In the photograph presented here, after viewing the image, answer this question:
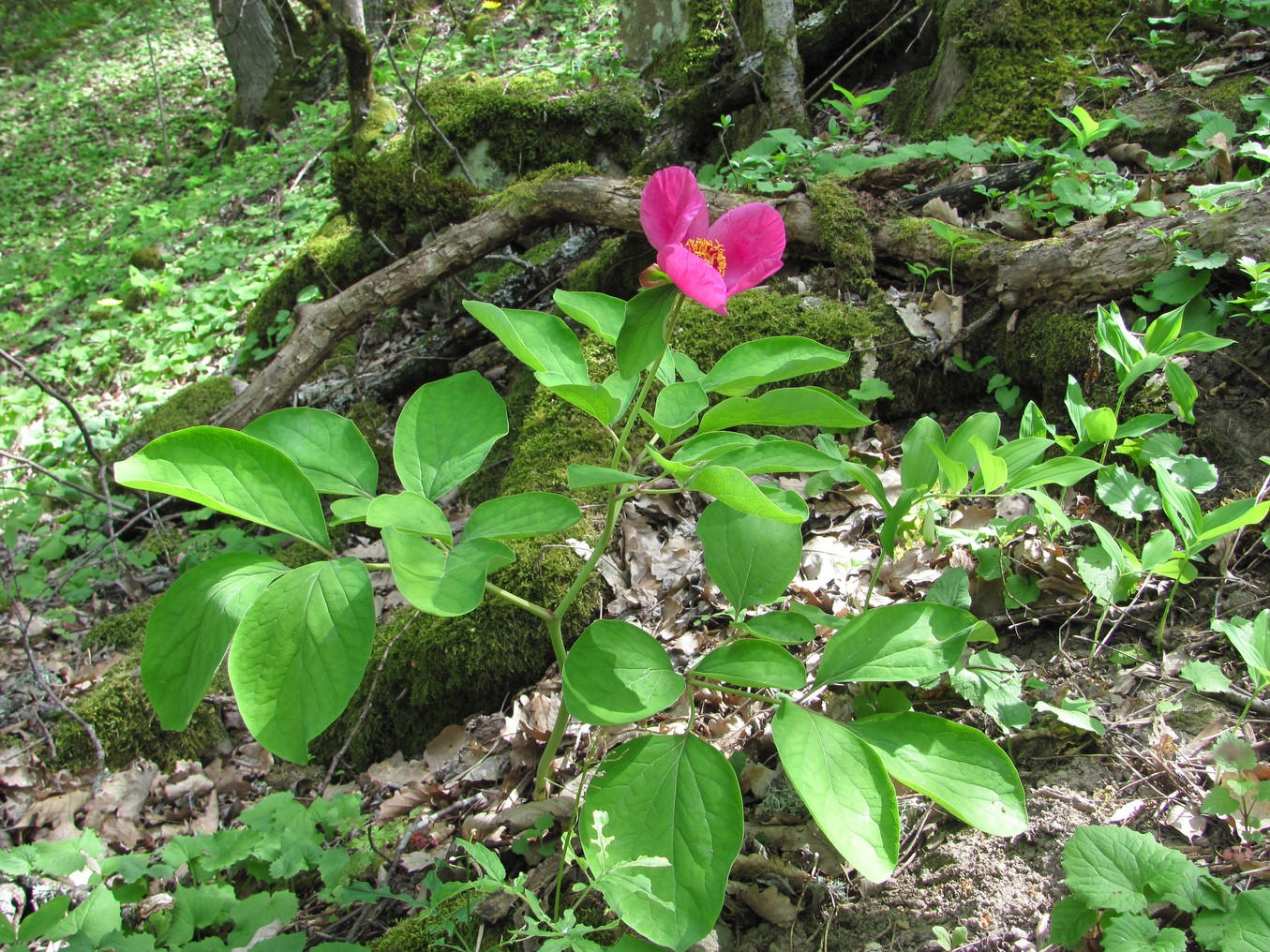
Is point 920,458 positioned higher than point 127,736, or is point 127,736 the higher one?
point 920,458

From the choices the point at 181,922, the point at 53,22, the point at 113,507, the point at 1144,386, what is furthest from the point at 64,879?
the point at 53,22

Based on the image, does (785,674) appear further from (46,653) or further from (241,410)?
(46,653)

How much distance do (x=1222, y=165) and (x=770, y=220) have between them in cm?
240

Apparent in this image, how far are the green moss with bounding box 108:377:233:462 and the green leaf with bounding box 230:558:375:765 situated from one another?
3185 mm

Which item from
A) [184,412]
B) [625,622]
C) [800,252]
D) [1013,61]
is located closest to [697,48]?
[1013,61]

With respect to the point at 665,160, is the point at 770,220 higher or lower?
higher

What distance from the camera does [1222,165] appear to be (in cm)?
259

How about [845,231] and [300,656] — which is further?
[845,231]

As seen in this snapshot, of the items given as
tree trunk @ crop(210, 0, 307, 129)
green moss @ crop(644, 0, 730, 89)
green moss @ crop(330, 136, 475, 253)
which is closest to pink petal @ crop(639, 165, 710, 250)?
green moss @ crop(330, 136, 475, 253)

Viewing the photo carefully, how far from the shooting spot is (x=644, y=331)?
1.09 meters

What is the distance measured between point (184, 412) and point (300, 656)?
363 cm

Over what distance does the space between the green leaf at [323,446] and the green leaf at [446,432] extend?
2.4 inches

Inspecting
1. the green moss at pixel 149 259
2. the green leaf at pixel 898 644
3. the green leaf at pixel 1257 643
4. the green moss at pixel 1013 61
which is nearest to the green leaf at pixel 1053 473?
the green leaf at pixel 1257 643

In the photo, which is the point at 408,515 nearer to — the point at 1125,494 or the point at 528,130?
the point at 1125,494
